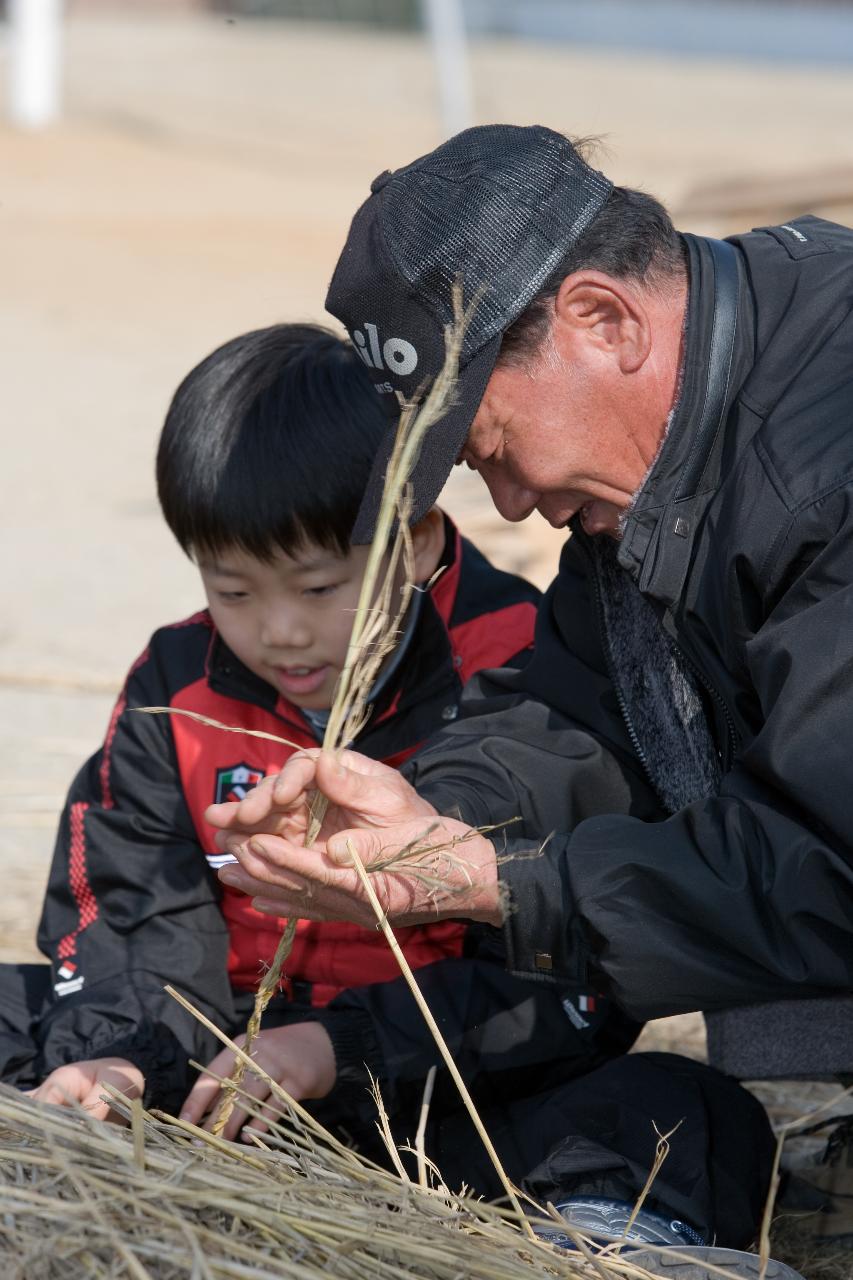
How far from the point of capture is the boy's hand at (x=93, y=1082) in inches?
100

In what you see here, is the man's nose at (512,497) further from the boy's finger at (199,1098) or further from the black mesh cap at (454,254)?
the boy's finger at (199,1098)

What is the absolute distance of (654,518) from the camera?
7.70 feet

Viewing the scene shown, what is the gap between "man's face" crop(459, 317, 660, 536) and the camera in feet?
7.53

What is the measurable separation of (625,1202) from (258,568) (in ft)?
3.75

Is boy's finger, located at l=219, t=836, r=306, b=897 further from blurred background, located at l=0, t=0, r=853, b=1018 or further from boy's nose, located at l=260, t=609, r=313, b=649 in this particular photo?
blurred background, located at l=0, t=0, r=853, b=1018

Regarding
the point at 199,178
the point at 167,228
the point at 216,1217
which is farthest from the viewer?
the point at 199,178

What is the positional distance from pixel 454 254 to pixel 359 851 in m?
0.79

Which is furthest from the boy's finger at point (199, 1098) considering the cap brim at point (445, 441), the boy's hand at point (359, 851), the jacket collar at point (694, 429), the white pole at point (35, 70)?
the white pole at point (35, 70)

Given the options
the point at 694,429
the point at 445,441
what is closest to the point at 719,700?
the point at 694,429

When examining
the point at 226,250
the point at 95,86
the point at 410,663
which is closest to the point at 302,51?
the point at 95,86

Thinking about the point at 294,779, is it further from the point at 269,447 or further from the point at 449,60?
the point at 449,60

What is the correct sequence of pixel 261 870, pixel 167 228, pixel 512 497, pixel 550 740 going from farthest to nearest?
pixel 167 228
pixel 550 740
pixel 512 497
pixel 261 870

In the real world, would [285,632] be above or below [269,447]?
below

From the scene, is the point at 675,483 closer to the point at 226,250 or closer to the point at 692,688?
the point at 692,688
